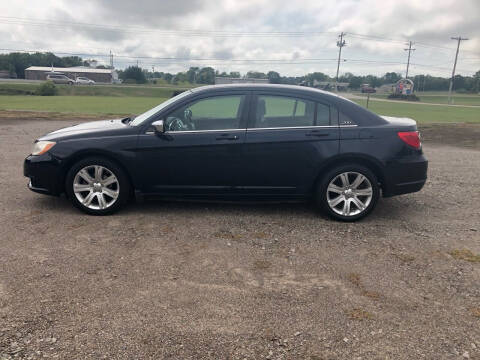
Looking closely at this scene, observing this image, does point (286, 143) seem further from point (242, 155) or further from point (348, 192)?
point (348, 192)

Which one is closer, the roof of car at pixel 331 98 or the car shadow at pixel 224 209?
the roof of car at pixel 331 98

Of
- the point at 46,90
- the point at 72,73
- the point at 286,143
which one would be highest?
the point at 72,73

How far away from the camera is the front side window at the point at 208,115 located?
489 centimetres

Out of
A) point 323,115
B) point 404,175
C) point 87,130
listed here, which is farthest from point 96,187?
point 404,175

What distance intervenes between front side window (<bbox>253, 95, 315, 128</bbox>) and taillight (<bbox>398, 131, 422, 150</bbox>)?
3.74 feet

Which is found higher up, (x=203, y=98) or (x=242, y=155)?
(x=203, y=98)

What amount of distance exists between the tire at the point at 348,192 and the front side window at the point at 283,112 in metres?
0.74

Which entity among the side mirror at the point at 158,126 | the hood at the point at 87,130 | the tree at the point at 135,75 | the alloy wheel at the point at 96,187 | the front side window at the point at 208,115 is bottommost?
the alloy wheel at the point at 96,187

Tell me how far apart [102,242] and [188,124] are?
175 centimetres

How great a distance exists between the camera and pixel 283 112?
16.3ft

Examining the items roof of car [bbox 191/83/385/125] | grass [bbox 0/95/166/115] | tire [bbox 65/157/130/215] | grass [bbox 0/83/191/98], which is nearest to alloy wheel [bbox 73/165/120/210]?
tire [bbox 65/157/130/215]

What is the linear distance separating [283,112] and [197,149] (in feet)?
3.87

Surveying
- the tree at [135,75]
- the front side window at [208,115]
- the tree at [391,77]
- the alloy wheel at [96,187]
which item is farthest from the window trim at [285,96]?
the tree at [391,77]

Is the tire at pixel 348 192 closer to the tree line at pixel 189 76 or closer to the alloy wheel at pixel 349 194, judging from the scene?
the alloy wheel at pixel 349 194
